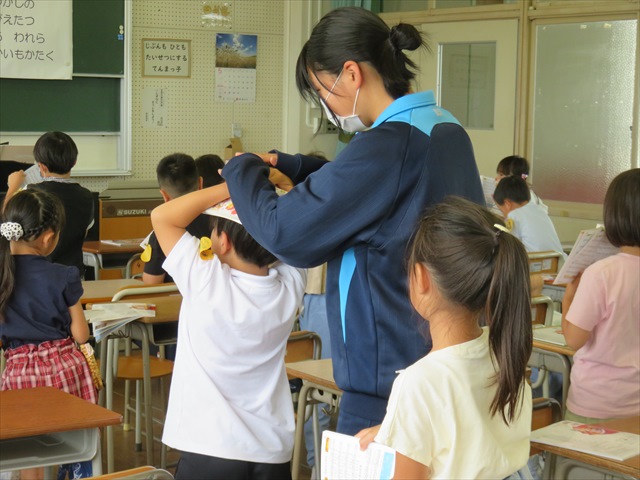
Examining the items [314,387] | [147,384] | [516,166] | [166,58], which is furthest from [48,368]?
[166,58]

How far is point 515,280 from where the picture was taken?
1.45 meters

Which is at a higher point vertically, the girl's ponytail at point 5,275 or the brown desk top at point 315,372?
the girl's ponytail at point 5,275

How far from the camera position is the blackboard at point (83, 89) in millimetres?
6512

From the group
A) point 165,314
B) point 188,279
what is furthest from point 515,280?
point 165,314

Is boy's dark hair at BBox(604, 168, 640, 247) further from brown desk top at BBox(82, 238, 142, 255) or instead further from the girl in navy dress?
brown desk top at BBox(82, 238, 142, 255)

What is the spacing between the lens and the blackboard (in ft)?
21.4

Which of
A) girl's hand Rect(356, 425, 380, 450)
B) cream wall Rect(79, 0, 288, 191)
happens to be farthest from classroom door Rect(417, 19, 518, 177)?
girl's hand Rect(356, 425, 380, 450)

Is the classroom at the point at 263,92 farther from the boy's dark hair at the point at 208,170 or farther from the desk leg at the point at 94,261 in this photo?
the boy's dark hair at the point at 208,170

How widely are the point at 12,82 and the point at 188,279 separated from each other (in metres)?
4.90

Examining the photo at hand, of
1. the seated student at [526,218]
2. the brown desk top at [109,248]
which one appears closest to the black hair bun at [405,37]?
the seated student at [526,218]

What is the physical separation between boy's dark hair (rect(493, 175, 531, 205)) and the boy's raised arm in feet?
11.2

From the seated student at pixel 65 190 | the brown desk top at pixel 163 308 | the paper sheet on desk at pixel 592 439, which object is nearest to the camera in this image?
the paper sheet on desk at pixel 592 439

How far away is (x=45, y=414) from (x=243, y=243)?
0.62 m

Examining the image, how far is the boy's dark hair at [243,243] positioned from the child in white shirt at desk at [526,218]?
3.09m
